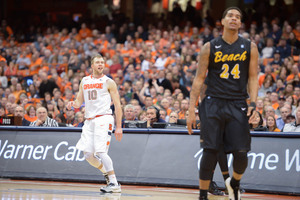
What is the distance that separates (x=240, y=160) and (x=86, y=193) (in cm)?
333

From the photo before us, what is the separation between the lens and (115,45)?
904 inches

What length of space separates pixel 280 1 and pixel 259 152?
1454 centimetres

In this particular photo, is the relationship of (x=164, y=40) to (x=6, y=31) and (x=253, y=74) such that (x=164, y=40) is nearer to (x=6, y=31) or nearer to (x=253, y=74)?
(x=6, y=31)

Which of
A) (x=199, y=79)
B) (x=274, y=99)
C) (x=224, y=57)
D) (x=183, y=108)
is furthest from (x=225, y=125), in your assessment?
(x=274, y=99)

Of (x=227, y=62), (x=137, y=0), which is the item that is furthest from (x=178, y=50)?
(x=227, y=62)

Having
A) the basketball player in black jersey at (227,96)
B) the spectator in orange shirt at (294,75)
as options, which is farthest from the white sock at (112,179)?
the spectator in orange shirt at (294,75)

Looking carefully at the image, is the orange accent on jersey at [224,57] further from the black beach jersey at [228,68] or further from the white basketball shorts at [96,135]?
the white basketball shorts at [96,135]

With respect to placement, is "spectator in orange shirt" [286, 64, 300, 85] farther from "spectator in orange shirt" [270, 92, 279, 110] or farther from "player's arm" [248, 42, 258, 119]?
"player's arm" [248, 42, 258, 119]

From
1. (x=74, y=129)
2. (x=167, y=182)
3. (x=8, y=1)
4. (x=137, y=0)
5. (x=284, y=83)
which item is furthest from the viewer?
(x=8, y=1)

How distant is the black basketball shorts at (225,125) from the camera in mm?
6109

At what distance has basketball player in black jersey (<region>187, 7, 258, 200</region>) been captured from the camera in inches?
241

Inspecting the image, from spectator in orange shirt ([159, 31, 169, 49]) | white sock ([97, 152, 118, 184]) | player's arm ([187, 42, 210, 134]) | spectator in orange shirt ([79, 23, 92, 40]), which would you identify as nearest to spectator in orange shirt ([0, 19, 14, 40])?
spectator in orange shirt ([79, 23, 92, 40])

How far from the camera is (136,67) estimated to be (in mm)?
20641

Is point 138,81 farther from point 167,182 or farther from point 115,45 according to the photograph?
point 167,182
